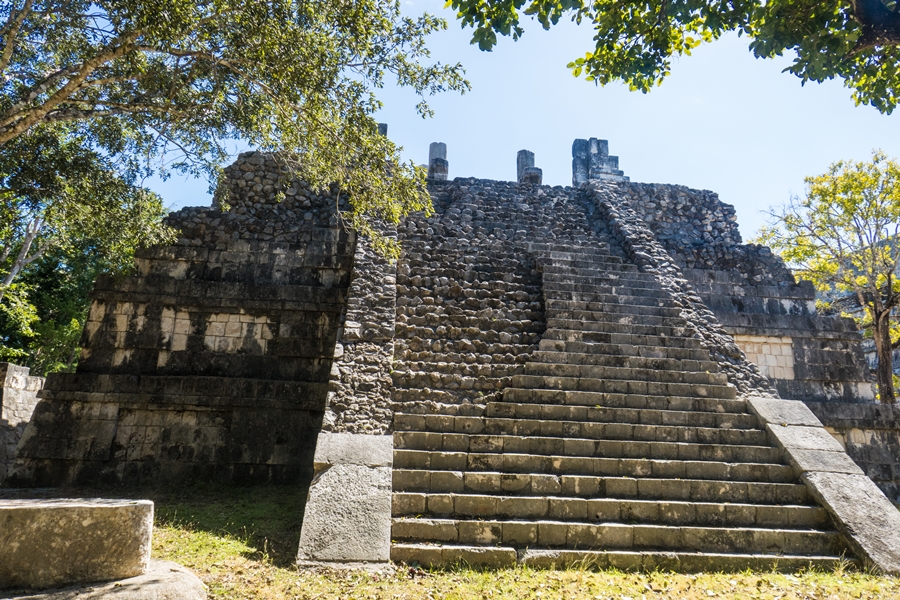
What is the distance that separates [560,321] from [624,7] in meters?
4.89

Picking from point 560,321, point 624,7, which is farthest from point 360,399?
point 624,7

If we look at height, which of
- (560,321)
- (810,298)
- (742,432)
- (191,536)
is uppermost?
(810,298)

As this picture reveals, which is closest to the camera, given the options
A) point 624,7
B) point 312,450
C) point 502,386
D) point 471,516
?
point 624,7

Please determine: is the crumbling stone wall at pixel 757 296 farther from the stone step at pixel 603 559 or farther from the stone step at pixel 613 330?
A: the stone step at pixel 603 559

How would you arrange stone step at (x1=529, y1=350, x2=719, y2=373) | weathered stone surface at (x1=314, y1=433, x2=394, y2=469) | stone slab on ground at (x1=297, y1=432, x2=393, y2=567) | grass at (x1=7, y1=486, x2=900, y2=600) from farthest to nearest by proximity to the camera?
stone step at (x1=529, y1=350, x2=719, y2=373)
weathered stone surface at (x1=314, y1=433, x2=394, y2=469)
stone slab on ground at (x1=297, y1=432, x2=393, y2=567)
grass at (x1=7, y1=486, x2=900, y2=600)

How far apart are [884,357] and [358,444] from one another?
14.3 metres

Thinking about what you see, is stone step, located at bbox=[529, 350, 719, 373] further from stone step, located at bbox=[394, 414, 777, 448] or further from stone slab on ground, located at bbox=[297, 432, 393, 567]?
stone slab on ground, located at bbox=[297, 432, 393, 567]

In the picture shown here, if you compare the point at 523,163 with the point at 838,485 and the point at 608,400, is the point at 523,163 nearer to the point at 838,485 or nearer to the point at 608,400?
the point at 608,400

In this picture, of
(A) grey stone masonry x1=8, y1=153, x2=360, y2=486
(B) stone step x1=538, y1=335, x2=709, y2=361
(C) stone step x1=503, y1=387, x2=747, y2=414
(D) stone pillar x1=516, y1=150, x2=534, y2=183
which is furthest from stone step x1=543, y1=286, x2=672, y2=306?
(D) stone pillar x1=516, y1=150, x2=534, y2=183

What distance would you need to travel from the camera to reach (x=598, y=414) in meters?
7.75

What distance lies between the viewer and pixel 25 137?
8.25 metres

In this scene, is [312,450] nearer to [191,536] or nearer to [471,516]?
[191,536]

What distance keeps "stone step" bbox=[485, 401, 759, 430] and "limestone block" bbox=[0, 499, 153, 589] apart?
4548mm

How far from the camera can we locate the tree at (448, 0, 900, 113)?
5.00m
